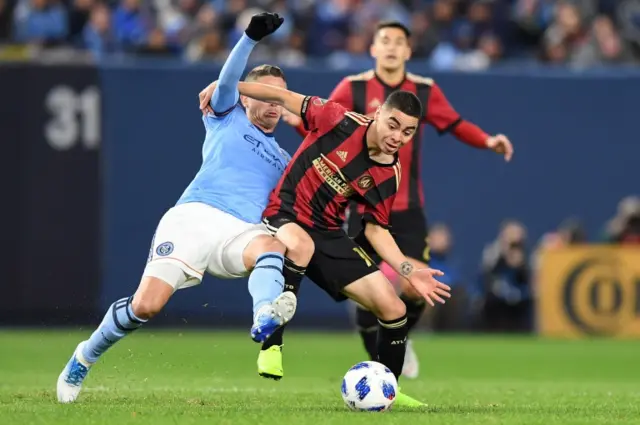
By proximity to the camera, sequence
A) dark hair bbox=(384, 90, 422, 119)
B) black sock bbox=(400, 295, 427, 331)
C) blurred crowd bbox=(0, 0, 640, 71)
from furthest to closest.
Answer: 1. blurred crowd bbox=(0, 0, 640, 71)
2. black sock bbox=(400, 295, 427, 331)
3. dark hair bbox=(384, 90, 422, 119)

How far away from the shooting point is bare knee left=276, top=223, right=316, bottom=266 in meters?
8.90

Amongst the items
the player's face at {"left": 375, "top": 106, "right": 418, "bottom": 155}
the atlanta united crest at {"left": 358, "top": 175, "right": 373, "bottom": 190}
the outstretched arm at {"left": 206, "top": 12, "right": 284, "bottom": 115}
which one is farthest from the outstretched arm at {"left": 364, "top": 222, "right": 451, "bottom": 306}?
the outstretched arm at {"left": 206, "top": 12, "right": 284, "bottom": 115}

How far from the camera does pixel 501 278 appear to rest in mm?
19516

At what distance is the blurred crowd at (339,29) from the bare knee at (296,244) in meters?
10.4

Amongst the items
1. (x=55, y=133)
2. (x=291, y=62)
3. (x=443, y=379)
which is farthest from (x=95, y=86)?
(x=443, y=379)

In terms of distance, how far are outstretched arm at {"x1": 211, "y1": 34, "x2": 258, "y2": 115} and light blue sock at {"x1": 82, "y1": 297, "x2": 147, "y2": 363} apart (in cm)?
145

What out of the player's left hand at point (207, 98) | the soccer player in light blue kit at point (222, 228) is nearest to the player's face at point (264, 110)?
the soccer player in light blue kit at point (222, 228)

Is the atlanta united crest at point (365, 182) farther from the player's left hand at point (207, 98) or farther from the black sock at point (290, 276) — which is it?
the player's left hand at point (207, 98)

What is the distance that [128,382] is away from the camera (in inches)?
446

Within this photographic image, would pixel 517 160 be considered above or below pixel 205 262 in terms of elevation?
below

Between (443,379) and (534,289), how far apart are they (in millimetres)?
7202

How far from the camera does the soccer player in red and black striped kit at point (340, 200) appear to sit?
Result: 898cm

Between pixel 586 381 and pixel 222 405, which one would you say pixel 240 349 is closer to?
pixel 586 381

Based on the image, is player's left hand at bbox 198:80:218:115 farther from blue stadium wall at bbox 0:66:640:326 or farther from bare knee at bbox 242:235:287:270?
blue stadium wall at bbox 0:66:640:326
